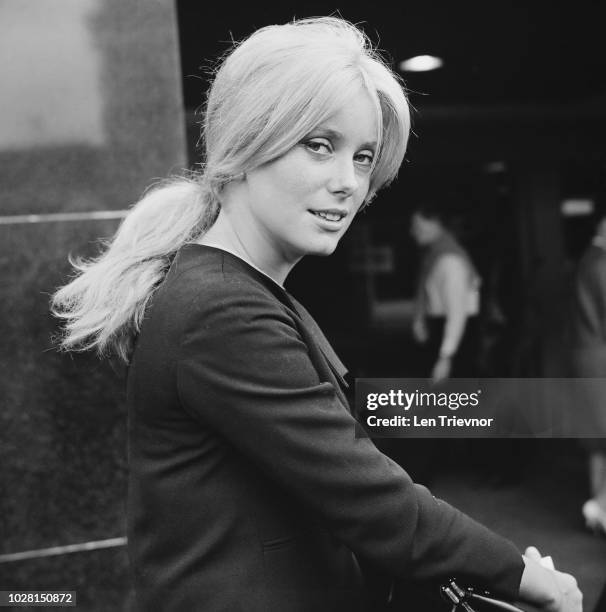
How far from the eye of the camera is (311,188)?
116 centimetres

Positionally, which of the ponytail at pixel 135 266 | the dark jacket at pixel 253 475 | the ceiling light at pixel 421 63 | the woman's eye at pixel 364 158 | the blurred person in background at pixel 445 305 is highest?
the ceiling light at pixel 421 63

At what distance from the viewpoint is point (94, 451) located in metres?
2.56

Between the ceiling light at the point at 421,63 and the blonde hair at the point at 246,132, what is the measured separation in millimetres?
3946

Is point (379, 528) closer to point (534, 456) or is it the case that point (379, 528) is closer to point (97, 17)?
point (97, 17)

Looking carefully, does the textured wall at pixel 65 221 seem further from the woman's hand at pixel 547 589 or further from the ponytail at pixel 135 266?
the woman's hand at pixel 547 589

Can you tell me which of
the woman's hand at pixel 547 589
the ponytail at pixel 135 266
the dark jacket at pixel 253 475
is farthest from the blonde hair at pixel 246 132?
the woman's hand at pixel 547 589

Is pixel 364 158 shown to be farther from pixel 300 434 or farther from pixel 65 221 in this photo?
pixel 65 221

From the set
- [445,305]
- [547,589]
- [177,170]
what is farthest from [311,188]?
[445,305]

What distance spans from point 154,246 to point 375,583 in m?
0.71

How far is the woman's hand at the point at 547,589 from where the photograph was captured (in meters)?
1.09

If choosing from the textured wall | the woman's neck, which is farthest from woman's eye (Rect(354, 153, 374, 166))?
the textured wall

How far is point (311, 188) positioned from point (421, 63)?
4448 millimetres

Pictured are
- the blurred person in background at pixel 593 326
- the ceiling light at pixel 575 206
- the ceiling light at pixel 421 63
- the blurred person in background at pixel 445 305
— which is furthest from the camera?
the ceiling light at pixel 575 206

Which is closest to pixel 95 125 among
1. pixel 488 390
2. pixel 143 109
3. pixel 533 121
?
pixel 143 109
